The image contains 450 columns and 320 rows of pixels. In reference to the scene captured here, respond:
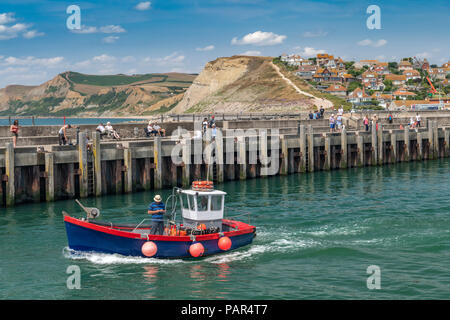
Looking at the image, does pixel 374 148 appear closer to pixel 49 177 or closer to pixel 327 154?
pixel 327 154

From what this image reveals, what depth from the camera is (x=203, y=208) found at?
70.9 feet

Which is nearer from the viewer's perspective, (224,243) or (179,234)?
(179,234)

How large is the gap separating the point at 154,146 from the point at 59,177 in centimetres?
597

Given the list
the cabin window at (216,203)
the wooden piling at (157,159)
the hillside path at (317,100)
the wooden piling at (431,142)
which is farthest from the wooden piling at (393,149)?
the hillside path at (317,100)

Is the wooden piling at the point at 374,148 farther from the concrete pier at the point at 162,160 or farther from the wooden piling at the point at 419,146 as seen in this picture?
the wooden piling at the point at 419,146

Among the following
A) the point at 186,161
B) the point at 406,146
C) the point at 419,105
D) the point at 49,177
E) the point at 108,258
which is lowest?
the point at 108,258

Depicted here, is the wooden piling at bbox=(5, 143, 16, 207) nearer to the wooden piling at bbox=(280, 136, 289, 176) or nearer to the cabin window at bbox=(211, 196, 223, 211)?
the cabin window at bbox=(211, 196, 223, 211)

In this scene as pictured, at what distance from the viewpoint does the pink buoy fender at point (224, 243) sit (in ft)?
69.1

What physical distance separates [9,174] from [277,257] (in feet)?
51.4

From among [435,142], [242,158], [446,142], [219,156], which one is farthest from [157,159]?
[446,142]

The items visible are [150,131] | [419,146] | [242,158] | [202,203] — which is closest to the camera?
[202,203]

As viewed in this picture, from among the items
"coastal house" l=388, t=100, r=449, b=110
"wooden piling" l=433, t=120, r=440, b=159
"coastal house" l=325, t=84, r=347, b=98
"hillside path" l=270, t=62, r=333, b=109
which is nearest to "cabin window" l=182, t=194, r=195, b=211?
"wooden piling" l=433, t=120, r=440, b=159

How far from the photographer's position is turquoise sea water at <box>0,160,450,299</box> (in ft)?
56.1
